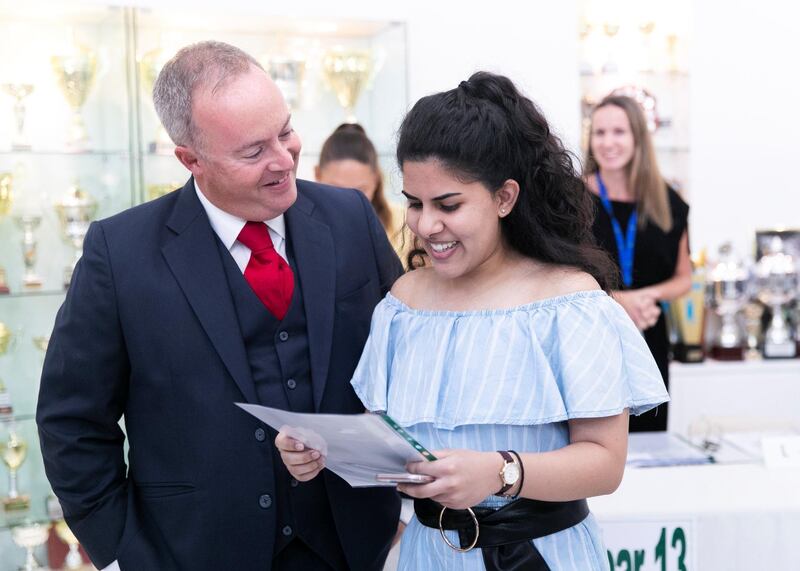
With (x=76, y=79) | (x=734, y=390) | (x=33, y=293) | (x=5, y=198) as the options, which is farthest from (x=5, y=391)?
(x=734, y=390)

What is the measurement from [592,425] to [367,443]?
Result: 0.38 m

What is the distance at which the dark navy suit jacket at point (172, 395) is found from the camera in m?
1.72

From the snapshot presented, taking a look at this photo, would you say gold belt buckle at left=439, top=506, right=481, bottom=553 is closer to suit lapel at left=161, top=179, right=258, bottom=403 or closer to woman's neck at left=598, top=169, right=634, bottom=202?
suit lapel at left=161, top=179, right=258, bottom=403

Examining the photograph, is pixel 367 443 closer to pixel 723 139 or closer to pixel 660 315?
pixel 660 315

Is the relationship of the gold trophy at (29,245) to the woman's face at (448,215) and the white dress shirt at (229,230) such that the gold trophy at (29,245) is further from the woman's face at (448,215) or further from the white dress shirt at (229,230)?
the woman's face at (448,215)

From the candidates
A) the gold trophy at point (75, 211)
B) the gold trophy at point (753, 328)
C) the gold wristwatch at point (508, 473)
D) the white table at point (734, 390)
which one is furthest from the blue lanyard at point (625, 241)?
the gold wristwatch at point (508, 473)

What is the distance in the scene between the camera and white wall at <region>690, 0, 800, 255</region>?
5.24 meters

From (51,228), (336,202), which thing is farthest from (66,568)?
(336,202)

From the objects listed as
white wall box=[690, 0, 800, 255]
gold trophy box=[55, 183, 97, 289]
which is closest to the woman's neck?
white wall box=[690, 0, 800, 255]

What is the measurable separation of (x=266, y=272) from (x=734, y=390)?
345 cm

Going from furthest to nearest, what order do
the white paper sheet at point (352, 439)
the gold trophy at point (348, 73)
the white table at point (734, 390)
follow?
1. the white table at point (734, 390)
2. the gold trophy at point (348, 73)
3. the white paper sheet at point (352, 439)

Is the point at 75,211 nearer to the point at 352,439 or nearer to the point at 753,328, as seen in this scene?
the point at 352,439

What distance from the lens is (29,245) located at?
3.62 meters

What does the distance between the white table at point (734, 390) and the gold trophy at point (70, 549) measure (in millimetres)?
2608
